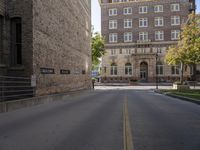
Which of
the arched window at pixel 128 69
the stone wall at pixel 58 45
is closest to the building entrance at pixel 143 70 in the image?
the arched window at pixel 128 69

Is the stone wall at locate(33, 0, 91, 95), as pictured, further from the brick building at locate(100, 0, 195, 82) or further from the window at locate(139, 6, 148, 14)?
the window at locate(139, 6, 148, 14)

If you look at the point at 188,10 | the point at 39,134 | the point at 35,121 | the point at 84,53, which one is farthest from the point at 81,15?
the point at 188,10

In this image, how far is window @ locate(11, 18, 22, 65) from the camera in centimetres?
1752

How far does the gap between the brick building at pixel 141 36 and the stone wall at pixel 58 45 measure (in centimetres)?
3771

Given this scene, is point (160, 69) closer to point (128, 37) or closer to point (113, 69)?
point (128, 37)

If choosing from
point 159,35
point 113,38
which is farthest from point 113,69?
point 159,35

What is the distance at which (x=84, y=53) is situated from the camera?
35562 mm

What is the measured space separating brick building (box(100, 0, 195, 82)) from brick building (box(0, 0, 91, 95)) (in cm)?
4578

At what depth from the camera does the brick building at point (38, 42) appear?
55.7 ft

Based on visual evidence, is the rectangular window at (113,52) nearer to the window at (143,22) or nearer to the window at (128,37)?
the window at (128,37)

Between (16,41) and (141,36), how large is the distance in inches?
2234

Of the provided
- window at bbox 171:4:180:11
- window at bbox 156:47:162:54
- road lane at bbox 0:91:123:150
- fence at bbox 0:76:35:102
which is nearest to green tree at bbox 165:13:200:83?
fence at bbox 0:76:35:102

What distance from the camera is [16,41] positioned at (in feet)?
57.9

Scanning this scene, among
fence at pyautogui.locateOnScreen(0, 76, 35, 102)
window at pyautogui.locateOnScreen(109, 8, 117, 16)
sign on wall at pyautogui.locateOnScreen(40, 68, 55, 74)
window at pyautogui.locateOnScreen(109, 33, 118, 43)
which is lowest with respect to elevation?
fence at pyautogui.locateOnScreen(0, 76, 35, 102)
